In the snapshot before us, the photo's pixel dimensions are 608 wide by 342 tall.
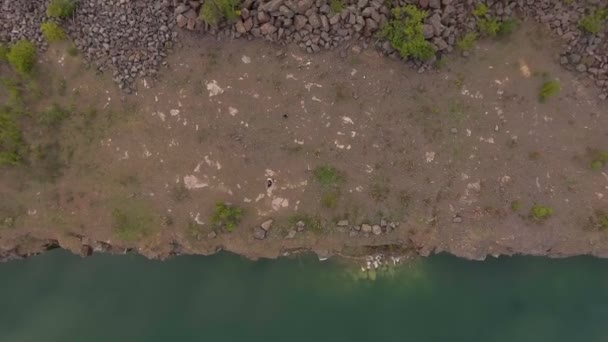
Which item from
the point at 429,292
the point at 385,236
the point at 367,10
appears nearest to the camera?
the point at 367,10

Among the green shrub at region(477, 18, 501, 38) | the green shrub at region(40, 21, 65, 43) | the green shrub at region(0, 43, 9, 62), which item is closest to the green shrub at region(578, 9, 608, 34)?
the green shrub at region(477, 18, 501, 38)

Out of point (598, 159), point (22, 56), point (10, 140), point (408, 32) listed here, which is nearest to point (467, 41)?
point (408, 32)

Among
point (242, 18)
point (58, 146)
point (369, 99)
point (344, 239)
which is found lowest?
point (344, 239)

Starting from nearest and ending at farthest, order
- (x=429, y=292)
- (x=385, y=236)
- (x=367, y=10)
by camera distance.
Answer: (x=367, y=10) < (x=385, y=236) < (x=429, y=292)

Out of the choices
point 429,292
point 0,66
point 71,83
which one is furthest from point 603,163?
point 0,66

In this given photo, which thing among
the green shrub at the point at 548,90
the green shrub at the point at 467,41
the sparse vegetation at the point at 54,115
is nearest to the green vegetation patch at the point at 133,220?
the sparse vegetation at the point at 54,115

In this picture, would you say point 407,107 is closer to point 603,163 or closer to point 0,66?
point 603,163

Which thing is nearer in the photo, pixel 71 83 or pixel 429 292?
pixel 71 83
